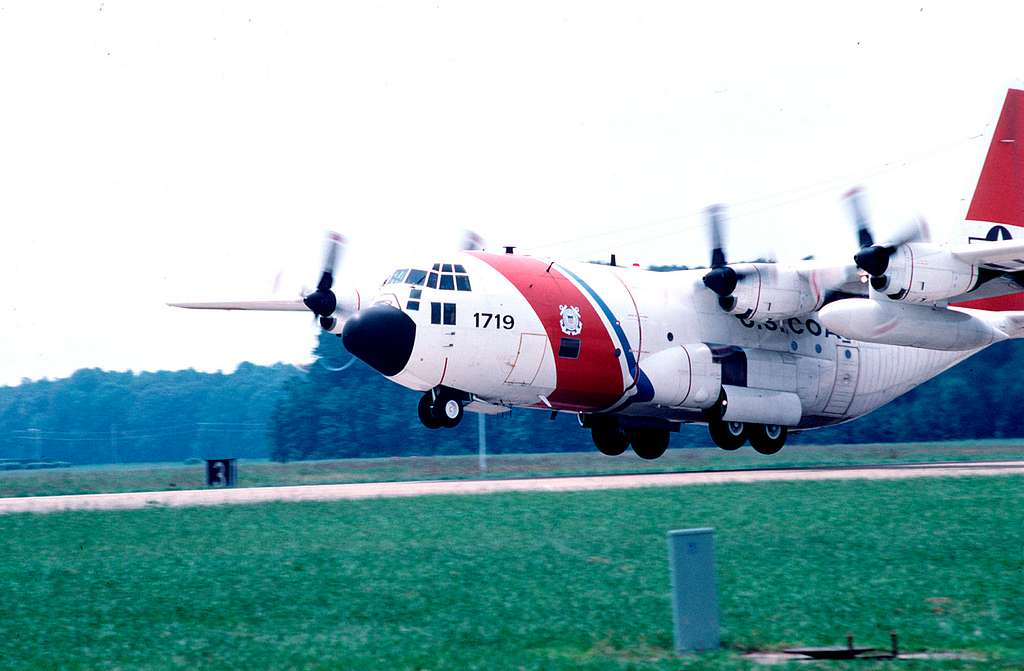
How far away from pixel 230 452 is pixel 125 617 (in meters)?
101

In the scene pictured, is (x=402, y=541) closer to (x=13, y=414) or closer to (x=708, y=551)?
(x=708, y=551)

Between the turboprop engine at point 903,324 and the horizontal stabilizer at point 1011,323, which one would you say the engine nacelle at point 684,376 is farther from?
the horizontal stabilizer at point 1011,323

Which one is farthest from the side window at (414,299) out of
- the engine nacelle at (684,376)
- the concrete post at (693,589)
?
the concrete post at (693,589)

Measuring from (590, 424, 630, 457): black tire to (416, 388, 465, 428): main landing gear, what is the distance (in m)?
5.89

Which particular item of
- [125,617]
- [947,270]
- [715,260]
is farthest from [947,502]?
[125,617]

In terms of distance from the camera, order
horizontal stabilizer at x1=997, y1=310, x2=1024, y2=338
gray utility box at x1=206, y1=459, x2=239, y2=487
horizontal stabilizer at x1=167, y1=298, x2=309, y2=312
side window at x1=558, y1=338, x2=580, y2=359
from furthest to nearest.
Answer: gray utility box at x1=206, y1=459, x2=239, y2=487, horizontal stabilizer at x1=167, y1=298, x2=309, y2=312, horizontal stabilizer at x1=997, y1=310, x2=1024, y2=338, side window at x1=558, y1=338, x2=580, y2=359

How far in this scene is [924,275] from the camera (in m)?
28.8

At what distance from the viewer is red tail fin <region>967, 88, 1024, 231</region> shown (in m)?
33.5

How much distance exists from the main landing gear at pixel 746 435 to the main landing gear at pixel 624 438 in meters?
1.69

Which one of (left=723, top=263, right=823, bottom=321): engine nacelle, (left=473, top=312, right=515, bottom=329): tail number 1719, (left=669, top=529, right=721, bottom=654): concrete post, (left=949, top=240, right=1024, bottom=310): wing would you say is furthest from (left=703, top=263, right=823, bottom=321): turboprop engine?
(left=669, top=529, right=721, bottom=654): concrete post

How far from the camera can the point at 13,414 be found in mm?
126625

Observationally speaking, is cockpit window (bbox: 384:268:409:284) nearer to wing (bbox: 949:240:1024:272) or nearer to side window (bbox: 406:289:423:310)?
side window (bbox: 406:289:423:310)

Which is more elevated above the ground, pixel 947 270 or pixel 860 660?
pixel 947 270

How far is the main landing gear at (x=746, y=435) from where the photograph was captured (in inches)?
1293
